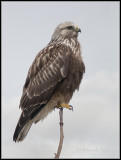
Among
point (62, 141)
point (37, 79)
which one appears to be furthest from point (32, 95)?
point (62, 141)

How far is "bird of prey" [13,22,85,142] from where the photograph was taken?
5.30m

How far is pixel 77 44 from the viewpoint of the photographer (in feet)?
19.0

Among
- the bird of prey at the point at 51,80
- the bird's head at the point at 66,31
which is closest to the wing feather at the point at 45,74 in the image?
the bird of prey at the point at 51,80

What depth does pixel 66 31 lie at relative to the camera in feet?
19.5

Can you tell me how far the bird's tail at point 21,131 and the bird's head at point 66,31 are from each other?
6.43ft

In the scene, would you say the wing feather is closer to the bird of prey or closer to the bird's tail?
the bird of prey

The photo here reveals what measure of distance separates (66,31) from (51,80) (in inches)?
47.5

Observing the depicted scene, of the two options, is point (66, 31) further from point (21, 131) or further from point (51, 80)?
point (21, 131)

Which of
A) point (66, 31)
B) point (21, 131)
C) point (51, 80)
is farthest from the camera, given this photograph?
point (66, 31)

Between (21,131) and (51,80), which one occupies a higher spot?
(51,80)

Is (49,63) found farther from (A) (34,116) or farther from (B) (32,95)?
(A) (34,116)

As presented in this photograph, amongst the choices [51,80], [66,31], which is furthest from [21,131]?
[66,31]

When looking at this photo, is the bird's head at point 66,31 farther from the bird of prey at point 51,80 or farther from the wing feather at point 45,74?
the wing feather at point 45,74

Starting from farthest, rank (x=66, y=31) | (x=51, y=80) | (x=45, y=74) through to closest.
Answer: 1. (x=66, y=31)
2. (x=45, y=74)
3. (x=51, y=80)
